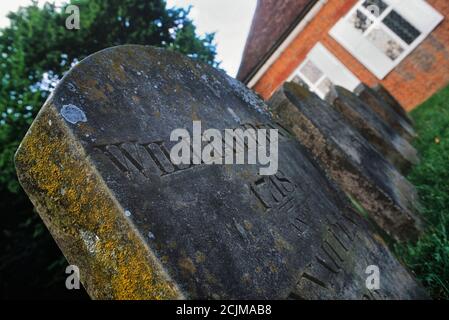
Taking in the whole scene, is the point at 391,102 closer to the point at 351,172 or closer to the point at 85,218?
the point at 351,172

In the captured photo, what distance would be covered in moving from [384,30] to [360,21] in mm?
740

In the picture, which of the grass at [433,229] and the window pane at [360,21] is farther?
the window pane at [360,21]

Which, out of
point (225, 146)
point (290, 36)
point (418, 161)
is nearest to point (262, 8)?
point (290, 36)

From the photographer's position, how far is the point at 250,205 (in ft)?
5.98

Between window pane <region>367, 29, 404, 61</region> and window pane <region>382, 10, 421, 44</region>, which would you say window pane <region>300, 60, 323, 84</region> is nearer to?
window pane <region>367, 29, 404, 61</region>

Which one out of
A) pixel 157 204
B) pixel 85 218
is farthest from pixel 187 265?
pixel 85 218

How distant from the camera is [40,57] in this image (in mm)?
6531

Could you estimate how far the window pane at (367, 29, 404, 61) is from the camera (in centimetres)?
978

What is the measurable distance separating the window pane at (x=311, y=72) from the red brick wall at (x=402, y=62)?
0.90ft

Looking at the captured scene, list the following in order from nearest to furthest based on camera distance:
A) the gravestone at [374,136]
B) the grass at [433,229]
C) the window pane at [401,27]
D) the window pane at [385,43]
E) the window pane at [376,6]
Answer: the grass at [433,229] < the gravestone at [374,136] < the window pane at [401,27] < the window pane at [376,6] < the window pane at [385,43]

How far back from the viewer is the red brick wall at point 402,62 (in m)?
9.23

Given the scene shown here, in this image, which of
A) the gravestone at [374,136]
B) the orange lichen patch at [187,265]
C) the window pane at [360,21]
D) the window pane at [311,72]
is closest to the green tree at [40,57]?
the gravestone at [374,136]

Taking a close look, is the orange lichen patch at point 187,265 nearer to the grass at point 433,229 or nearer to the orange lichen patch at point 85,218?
the orange lichen patch at point 85,218

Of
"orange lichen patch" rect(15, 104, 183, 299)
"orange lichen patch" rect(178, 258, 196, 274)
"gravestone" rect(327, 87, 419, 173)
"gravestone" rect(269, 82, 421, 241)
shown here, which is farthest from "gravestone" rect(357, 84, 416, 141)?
"orange lichen patch" rect(15, 104, 183, 299)
